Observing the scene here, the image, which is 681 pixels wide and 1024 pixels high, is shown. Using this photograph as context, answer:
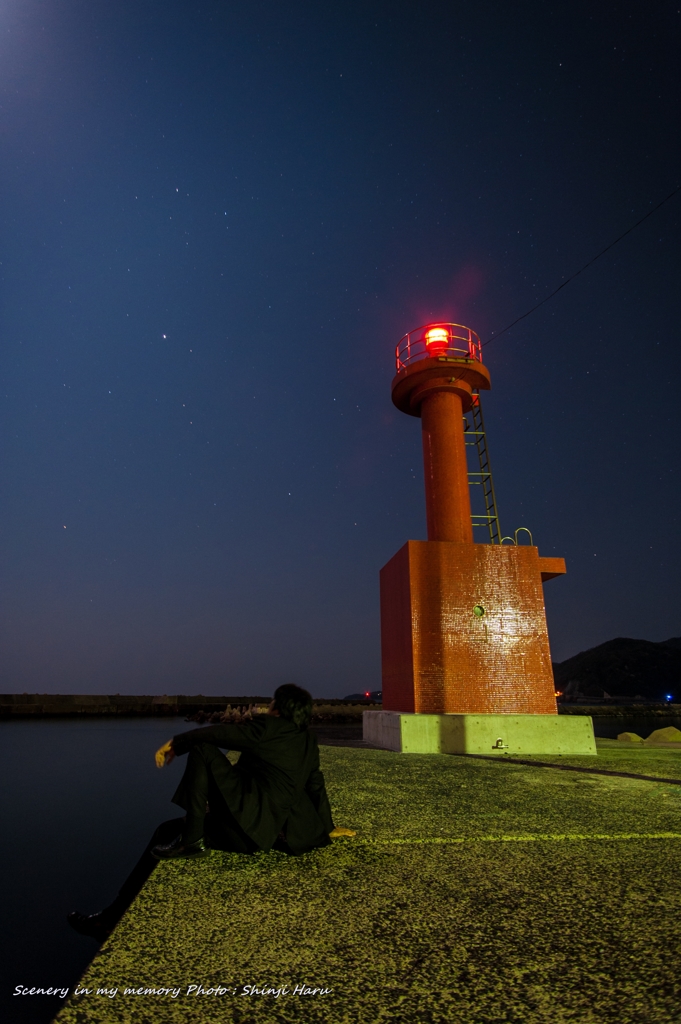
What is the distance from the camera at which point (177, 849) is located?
319 cm

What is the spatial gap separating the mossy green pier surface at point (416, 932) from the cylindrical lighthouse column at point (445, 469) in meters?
7.75

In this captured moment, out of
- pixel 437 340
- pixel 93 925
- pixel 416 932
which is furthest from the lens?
pixel 437 340

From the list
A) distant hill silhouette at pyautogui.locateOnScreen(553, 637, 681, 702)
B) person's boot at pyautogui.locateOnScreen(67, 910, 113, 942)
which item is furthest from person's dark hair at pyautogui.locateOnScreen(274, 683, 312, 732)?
distant hill silhouette at pyautogui.locateOnScreen(553, 637, 681, 702)

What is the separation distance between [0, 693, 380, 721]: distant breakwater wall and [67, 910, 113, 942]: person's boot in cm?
4211

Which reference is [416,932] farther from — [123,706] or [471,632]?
[123,706]

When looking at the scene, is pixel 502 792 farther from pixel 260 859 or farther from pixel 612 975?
pixel 612 975

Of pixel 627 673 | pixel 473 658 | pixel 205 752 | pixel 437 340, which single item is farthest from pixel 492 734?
pixel 627 673

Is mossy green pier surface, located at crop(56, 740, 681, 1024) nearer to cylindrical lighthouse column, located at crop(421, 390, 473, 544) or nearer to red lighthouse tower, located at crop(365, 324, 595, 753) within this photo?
red lighthouse tower, located at crop(365, 324, 595, 753)

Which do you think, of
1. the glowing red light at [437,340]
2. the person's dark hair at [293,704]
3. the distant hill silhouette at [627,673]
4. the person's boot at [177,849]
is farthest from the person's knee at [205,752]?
the distant hill silhouette at [627,673]

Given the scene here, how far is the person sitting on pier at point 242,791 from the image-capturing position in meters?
3.06

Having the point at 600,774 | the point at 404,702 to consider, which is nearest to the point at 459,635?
the point at 404,702

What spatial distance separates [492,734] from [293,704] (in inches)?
317

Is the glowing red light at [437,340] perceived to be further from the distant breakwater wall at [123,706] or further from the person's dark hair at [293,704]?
the distant breakwater wall at [123,706]

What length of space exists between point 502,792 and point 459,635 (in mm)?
5096
